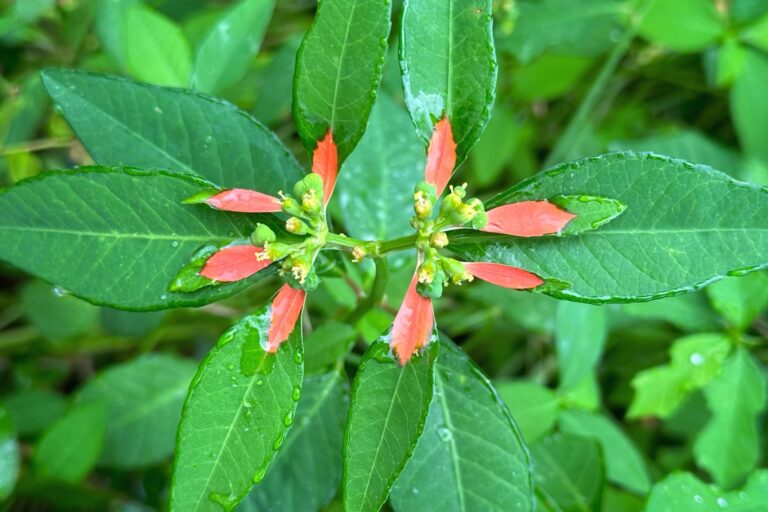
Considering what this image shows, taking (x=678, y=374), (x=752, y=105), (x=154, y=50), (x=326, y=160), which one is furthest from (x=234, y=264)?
(x=752, y=105)

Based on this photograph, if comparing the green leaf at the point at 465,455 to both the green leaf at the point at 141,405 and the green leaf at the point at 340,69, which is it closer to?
the green leaf at the point at 340,69

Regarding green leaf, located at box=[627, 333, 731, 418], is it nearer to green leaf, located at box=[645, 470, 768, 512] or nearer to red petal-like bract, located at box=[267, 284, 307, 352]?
green leaf, located at box=[645, 470, 768, 512]

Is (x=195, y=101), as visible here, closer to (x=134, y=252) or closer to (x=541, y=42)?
(x=134, y=252)

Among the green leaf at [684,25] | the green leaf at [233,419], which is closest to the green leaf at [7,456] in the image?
the green leaf at [233,419]

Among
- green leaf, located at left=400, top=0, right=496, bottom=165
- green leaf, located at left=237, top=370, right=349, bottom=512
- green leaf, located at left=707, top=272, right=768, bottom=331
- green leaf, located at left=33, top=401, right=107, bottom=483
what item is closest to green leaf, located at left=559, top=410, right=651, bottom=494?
green leaf, located at left=707, top=272, right=768, bottom=331

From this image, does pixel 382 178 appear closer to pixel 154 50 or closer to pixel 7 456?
pixel 154 50
